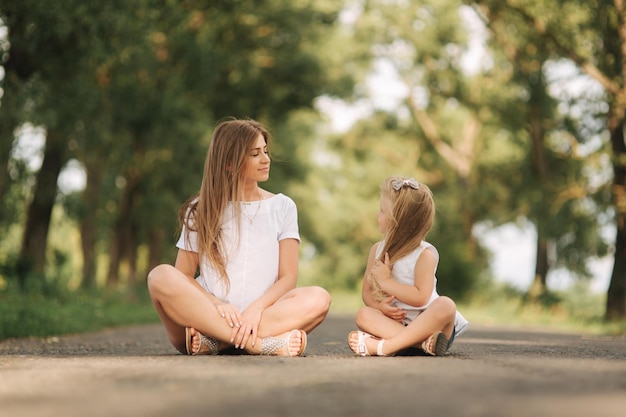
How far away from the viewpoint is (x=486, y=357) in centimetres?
600

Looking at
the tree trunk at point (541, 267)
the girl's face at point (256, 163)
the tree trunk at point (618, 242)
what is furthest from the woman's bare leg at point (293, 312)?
the tree trunk at point (541, 267)

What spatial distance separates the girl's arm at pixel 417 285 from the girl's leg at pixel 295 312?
43 cm

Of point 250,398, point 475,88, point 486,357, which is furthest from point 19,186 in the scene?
point 475,88

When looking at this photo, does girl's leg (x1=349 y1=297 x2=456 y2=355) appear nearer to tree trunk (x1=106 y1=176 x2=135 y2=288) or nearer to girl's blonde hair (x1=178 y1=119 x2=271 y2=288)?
girl's blonde hair (x1=178 y1=119 x2=271 y2=288)

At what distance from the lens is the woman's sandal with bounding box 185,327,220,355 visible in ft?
20.3

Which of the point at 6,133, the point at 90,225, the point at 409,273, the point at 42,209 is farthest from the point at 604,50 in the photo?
the point at 409,273

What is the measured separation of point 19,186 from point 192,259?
11.3 metres

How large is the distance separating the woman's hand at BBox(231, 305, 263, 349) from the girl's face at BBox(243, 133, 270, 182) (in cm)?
101

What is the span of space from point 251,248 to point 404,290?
1.11 meters

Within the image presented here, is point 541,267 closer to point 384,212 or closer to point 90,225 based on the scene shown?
point 90,225

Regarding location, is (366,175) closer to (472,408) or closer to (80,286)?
(80,286)

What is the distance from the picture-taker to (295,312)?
20.2ft

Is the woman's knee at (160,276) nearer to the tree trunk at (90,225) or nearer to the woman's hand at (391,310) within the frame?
the woman's hand at (391,310)

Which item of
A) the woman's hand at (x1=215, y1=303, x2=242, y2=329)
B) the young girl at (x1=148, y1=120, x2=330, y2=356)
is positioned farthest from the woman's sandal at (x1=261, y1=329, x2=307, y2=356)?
the woman's hand at (x1=215, y1=303, x2=242, y2=329)
